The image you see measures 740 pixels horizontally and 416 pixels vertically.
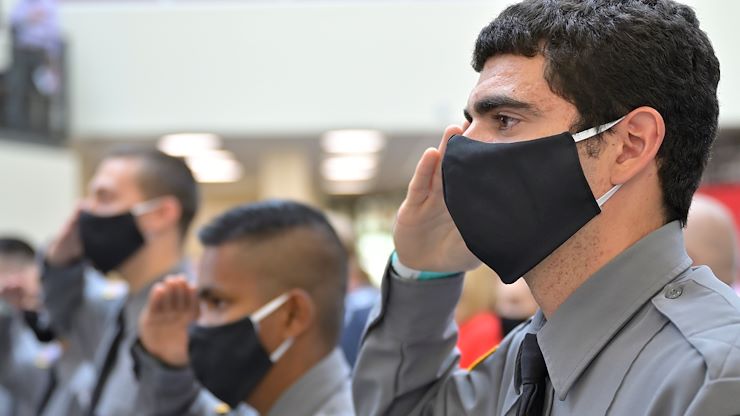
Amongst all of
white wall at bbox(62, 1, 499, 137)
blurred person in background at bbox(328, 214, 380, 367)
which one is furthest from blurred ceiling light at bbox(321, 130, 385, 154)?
blurred person in background at bbox(328, 214, 380, 367)

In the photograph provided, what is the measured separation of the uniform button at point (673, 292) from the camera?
4.27 ft

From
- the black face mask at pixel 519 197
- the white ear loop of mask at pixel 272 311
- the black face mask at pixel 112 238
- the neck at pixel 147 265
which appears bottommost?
the neck at pixel 147 265

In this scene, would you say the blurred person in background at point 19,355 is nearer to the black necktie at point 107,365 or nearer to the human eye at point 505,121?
the black necktie at point 107,365

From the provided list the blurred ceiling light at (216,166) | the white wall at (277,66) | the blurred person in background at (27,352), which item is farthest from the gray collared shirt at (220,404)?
the blurred ceiling light at (216,166)

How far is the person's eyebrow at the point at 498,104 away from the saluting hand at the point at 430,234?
0.24 meters

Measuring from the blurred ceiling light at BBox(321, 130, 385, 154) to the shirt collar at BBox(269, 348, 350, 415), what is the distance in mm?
6805

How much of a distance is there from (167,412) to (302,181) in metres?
7.76

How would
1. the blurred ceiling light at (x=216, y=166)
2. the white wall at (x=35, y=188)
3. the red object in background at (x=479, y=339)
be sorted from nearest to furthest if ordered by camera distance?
the red object in background at (x=479, y=339), the white wall at (x=35, y=188), the blurred ceiling light at (x=216, y=166)

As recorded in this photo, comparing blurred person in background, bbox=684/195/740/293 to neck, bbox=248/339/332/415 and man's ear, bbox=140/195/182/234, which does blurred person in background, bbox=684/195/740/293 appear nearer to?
neck, bbox=248/339/332/415

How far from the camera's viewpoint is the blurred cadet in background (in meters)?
2.35

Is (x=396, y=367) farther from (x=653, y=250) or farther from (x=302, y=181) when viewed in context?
(x=302, y=181)

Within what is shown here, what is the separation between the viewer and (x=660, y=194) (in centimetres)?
141

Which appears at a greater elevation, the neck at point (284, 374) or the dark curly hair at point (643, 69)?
the dark curly hair at point (643, 69)

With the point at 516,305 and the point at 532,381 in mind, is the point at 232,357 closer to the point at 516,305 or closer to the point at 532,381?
the point at 532,381
